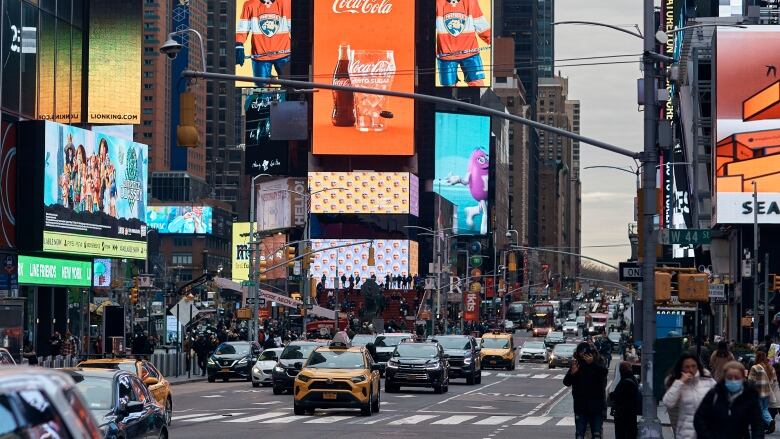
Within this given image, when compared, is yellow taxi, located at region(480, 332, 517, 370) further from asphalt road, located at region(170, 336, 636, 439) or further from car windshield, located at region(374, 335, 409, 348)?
asphalt road, located at region(170, 336, 636, 439)

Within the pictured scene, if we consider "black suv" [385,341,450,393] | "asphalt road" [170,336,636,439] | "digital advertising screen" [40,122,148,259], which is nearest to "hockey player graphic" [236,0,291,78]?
"digital advertising screen" [40,122,148,259]

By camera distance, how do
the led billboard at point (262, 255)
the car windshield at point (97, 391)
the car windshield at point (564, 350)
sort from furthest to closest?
the led billboard at point (262, 255) → the car windshield at point (564, 350) → the car windshield at point (97, 391)

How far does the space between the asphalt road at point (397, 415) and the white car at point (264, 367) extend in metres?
0.65

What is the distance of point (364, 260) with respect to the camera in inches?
5778

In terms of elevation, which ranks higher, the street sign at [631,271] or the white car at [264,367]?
the street sign at [631,271]

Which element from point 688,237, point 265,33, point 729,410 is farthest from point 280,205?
point 729,410

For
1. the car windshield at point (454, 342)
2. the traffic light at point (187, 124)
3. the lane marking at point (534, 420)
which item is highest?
the traffic light at point (187, 124)

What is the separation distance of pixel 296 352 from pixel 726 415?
30821 millimetres

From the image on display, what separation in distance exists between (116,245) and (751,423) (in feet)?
185

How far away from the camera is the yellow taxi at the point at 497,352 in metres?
69.1

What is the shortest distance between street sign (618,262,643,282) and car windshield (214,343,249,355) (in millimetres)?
27254

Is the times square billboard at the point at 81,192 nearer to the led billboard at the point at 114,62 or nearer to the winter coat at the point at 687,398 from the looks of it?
the led billboard at the point at 114,62

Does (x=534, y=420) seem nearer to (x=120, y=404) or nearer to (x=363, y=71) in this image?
(x=120, y=404)

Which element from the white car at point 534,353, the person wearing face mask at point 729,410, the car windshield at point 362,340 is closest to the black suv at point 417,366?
the car windshield at point 362,340
